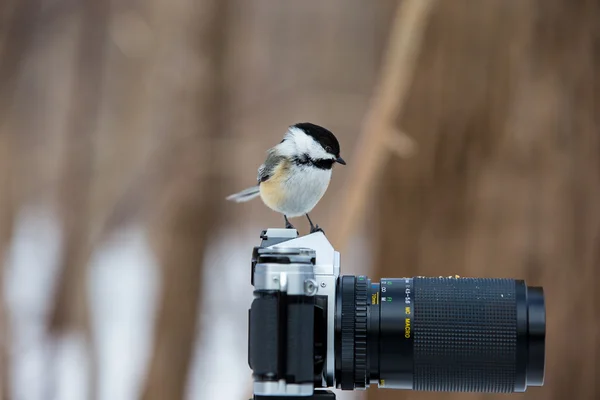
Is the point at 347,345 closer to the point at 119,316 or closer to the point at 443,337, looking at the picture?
the point at 443,337

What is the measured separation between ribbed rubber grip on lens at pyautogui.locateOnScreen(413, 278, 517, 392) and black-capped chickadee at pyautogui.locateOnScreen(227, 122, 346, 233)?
1.10 feet

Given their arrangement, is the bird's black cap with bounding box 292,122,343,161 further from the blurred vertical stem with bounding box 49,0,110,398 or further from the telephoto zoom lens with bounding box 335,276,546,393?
the blurred vertical stem with bounding box 49,0,110,398

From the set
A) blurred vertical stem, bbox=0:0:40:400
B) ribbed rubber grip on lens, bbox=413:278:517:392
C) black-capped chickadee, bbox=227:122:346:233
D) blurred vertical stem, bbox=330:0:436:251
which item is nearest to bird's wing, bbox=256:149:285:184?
black-capped chickadee, bbox=227:122:346:233

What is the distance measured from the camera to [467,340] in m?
0.91

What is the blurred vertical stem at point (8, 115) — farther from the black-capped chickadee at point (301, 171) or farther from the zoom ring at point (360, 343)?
the zoom ring at point (360, 343)

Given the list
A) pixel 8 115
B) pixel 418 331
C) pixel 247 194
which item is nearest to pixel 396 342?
pixel 418 331

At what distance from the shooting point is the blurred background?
147cm

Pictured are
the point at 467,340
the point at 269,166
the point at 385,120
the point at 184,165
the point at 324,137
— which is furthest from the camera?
the point at 184,165

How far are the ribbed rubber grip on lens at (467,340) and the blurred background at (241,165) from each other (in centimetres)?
50

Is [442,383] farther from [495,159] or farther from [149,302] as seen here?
[149,302]

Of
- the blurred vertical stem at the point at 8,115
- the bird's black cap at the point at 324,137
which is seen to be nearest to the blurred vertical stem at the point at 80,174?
the blurred vertical stem at the point at 8,115

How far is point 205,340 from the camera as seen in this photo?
5.20ft

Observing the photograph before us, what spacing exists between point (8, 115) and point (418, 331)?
120 centimetres

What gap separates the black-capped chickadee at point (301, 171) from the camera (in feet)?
3.91
